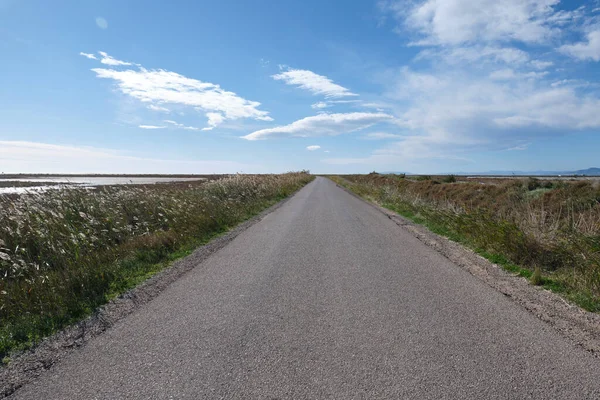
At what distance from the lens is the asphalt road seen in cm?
335

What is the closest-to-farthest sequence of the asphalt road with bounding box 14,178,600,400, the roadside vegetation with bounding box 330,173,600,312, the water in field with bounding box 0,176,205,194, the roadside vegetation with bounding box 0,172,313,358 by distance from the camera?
the asphalt road with bounding box 14,178,600,400
the roadside vegetation with bounding box 0,172,313,358
the roadside vegetation with bounding box 330,173,600,312
the water in field with bounding box 0,176,205,194

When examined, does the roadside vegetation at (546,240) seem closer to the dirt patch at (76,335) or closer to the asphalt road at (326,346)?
the asphalt road at (326,346)

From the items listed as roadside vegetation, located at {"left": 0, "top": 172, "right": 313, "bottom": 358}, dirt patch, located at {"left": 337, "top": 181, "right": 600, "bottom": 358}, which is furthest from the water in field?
dirt patch, located at {"left": 337, "top": 181, "right": 600, "bottom": 358}

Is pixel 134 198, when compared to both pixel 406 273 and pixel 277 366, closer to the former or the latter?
pixel 406 273

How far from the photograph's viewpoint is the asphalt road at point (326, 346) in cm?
335

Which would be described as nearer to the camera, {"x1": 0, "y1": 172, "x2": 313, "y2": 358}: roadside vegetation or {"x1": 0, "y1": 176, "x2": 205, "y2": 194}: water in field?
{"x1": 0, "y1": 172, "x2": 313, "y2": 358}: roadside vegetation

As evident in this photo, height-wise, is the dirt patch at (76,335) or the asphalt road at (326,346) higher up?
the asphalt road at (326,346)

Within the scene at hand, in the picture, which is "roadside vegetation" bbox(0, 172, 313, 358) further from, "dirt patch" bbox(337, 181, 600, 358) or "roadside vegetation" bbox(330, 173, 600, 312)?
"roadside vegetation" bbox(330, 173, 600, 312)

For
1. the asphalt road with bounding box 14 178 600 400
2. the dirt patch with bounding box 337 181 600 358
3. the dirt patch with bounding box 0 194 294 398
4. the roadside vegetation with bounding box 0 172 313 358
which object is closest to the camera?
the asphalt road with bounding box 14 178 600 400

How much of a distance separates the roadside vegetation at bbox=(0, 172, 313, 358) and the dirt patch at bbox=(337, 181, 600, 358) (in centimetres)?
624

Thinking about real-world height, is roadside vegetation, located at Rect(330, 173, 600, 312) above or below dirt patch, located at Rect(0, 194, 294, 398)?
above

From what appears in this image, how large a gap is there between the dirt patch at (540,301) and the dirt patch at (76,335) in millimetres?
5601

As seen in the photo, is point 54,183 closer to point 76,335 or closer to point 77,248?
point 77,248

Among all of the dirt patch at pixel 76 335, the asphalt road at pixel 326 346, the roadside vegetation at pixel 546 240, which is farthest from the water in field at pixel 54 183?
the roadside vegetation at pixel 546 240
